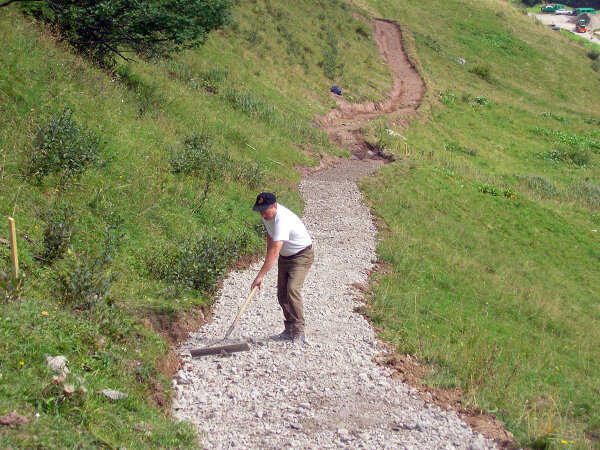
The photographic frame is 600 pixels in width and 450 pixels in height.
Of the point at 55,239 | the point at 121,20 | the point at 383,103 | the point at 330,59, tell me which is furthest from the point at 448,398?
the point at 330,59

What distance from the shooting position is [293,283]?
22.3 ft

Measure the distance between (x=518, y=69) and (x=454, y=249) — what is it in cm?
3958

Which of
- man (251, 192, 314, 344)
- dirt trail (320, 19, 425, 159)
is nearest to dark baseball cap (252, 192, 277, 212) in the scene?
man (251, 192, 314, 344)

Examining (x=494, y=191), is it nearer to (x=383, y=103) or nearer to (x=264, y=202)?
(x=383, y=103)

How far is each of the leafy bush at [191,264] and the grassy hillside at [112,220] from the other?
0.07 feet

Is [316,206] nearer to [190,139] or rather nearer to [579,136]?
[190,139]

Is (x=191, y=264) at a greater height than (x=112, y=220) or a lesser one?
lesser

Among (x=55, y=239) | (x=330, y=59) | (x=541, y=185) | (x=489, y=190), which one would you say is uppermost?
(x=55, y=239)

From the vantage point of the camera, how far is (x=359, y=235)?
1248 centimetres

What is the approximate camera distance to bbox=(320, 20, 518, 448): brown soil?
5.75 meters

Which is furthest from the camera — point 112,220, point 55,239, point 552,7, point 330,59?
point 552,7

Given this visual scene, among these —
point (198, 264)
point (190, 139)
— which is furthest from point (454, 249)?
point (198, 264)

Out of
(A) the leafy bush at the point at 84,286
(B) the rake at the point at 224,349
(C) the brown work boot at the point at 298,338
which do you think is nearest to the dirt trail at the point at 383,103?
(C) the brown work boot at the point at 298,338

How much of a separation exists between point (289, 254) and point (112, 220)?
286 centimetres
